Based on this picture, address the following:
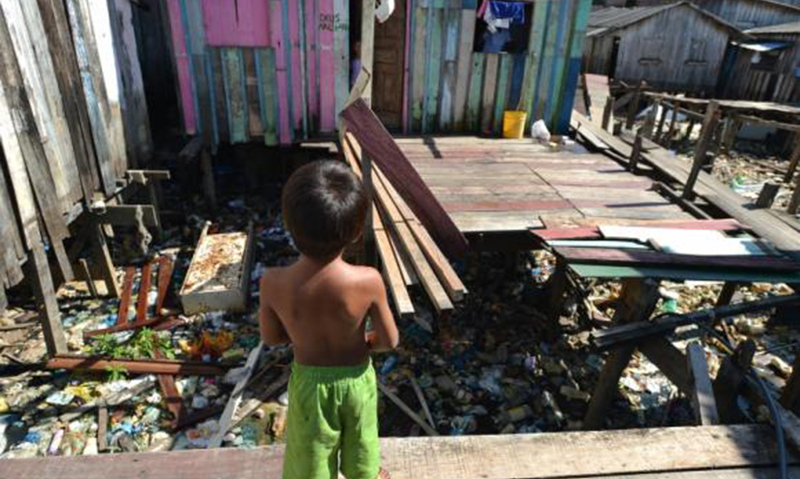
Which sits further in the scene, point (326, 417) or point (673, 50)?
point (673, 50)

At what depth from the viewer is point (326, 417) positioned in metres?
1.88

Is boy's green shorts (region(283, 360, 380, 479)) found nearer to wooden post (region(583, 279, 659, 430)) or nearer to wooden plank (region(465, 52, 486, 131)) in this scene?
wooden post (region(583, 279, 659, 430))

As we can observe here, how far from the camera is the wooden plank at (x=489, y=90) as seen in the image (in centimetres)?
815

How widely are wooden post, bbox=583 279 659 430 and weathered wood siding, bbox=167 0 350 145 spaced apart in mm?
5585

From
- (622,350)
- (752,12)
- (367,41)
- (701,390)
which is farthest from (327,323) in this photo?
(752,12)

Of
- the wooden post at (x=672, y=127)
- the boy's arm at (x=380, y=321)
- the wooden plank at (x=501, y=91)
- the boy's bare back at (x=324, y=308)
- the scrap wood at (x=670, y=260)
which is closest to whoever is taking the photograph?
the boy's bare back at (x=324, y=308)

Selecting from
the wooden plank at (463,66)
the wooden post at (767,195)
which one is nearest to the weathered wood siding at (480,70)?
the wooden plank at (463,66)

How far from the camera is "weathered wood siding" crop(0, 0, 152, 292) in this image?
13.5 ft

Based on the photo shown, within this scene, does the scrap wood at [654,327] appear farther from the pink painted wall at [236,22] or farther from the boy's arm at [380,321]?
the pink painted wall at [236,22]

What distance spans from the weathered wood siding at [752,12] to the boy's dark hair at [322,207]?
3231 cm

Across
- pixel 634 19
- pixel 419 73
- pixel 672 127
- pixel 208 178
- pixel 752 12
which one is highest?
pixel 752 12

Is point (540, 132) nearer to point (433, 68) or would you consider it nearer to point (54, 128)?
point (433, 68)

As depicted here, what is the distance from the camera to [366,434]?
198 centimetres

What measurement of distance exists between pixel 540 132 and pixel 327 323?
7.19 metres
